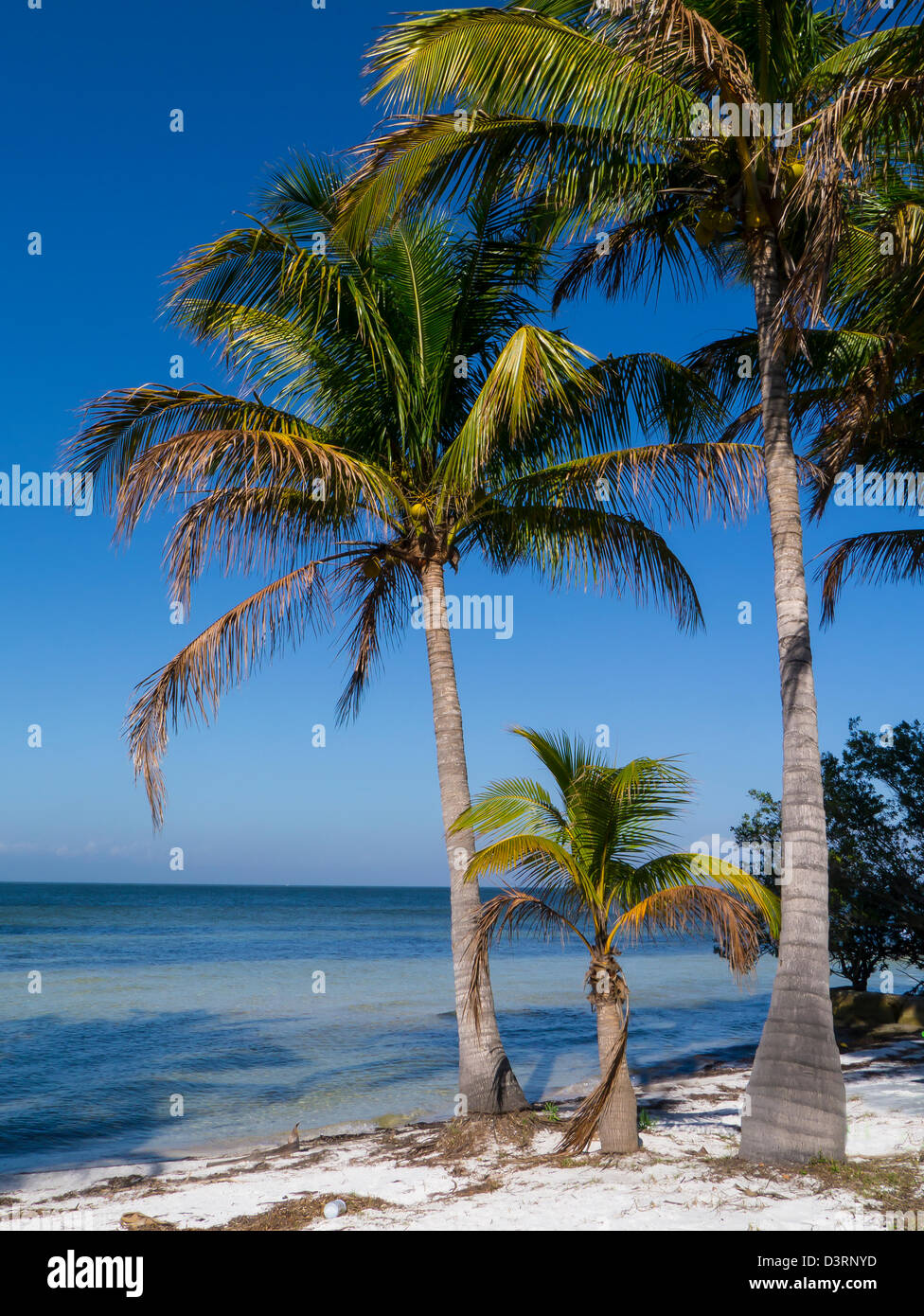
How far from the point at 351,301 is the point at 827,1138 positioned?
27.5 feet

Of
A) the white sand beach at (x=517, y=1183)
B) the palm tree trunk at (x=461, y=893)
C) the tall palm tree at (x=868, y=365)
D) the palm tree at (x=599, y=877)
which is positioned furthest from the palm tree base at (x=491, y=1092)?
the tall palm tree at (x=868, y=365)

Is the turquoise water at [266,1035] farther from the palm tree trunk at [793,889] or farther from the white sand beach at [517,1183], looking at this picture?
the white sand beach at [517,1183]

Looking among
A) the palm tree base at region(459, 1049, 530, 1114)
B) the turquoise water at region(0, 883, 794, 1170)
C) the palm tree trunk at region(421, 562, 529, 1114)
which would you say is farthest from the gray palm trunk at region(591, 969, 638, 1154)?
the palm tree base at region(459, 1049, 530, 1114)

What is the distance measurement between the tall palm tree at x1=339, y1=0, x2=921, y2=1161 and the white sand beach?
0.63 metres

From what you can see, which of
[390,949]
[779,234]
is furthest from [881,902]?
[390,949]

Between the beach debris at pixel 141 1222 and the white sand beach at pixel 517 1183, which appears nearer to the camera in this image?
the white sand beach at pixel 517 1183

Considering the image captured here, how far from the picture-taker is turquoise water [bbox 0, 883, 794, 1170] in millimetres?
13430

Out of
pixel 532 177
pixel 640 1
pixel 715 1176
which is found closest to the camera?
pixel 715 1176

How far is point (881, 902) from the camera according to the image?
51.3 feet

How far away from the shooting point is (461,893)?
9.11 meters

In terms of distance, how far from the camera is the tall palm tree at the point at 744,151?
6625 mm

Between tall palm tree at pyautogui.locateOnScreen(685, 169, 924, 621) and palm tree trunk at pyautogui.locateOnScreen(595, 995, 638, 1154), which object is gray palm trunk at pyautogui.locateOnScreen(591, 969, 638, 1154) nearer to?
palm tree trunk at pyautogui.locateOnScreen(595, 995, 638, 1154)

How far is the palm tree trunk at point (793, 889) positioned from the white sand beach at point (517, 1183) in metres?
0.30
